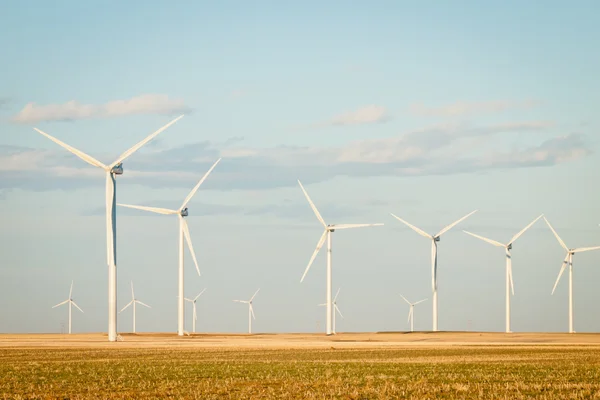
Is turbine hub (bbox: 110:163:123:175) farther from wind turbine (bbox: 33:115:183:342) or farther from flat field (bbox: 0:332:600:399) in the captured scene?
flat field (bbox: 0:332:600:399)

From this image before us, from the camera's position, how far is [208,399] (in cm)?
3431

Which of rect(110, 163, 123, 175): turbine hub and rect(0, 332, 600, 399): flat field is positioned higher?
rect(110, 163, 123, 175): turbine hub

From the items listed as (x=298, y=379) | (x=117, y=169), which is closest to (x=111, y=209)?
(x=117, y=169)

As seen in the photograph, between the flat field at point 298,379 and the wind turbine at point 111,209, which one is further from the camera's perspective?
the wind turbine at point 111,209

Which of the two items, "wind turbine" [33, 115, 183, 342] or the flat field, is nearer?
the flat field

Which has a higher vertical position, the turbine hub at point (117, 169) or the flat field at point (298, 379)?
the turbine hub at point (117, 169)

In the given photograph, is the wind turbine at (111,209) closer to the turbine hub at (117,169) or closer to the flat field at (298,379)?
the turbine hub at (117,169)

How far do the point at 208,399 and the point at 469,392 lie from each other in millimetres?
10005

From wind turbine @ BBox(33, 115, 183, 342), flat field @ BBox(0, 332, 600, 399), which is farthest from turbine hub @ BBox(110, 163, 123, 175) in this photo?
flat field @ BBox(0, 332, 600, 399)

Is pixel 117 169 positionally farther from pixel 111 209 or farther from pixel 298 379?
pixel 298 379

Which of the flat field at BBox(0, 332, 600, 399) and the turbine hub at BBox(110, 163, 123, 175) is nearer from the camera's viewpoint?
the flat field at BBox(0, 332, 600, 399)

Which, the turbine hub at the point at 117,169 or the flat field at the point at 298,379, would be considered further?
the turbine hub at the point at 117,169

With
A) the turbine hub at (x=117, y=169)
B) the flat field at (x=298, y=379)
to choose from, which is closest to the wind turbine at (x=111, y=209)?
the turbine hub at (x=117, y=169)

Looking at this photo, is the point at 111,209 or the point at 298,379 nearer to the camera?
the point at 298,379
